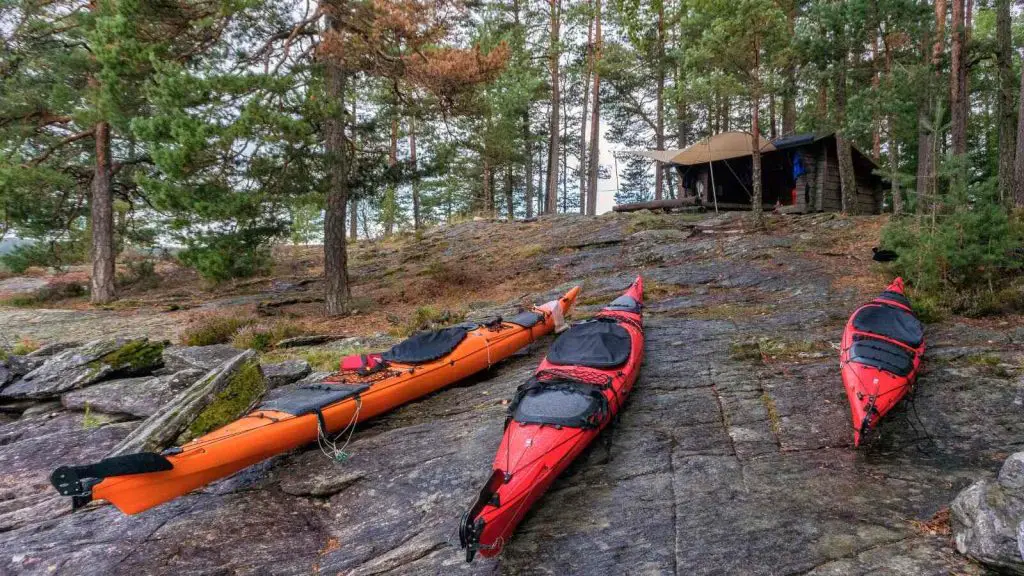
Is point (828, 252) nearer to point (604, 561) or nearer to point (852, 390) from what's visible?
point (852, 390)

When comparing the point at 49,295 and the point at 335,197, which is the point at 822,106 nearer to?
the point at 335,197

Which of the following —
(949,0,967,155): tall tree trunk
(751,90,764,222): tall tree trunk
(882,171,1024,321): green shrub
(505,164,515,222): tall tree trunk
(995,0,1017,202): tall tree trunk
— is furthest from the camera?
(505,164,515,222): tall tree trunk

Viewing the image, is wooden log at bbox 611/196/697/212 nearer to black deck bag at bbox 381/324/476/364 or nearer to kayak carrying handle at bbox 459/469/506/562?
black deck bag at bbox 381/324/476/364

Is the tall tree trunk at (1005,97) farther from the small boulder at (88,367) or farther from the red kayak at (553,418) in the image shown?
the small boulder at (88,367)

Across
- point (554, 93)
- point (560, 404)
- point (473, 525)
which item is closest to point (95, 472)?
point (473, 525)

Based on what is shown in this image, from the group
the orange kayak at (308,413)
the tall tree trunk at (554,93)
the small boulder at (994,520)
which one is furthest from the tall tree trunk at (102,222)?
the small boulder at (994,520)

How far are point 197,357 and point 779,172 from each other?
17.5 meters

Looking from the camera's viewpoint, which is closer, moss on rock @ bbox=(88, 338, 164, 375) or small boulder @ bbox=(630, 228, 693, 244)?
moss on rock @ bbox=(88, 338, 164, 375)

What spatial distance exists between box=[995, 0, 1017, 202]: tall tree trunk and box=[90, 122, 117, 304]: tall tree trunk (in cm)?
1992

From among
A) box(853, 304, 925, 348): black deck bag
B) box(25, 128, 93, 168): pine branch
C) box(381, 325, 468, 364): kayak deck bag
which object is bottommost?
box(381, 325, 468, 364): kayak deck bag

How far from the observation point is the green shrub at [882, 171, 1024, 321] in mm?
6035

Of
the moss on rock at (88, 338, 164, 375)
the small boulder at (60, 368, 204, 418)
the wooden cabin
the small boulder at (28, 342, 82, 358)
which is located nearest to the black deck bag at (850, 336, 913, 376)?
the small boulder at (60, 368, 204, 418)

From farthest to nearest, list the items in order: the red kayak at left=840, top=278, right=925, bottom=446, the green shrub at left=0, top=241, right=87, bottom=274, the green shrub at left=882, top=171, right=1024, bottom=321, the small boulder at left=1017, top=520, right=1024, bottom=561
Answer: the green shrub at left=0, top=241, right=87, bottom=274 → the green shrub at left=882, top=171, right=1024, bottom=321 → the red kayak at left=840, top=278, right=925, bottom=446 → the small boulder at left=1017, top=520, right=1024, bottom=561

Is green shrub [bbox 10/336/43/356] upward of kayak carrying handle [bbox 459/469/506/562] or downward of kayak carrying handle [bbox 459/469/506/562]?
upward
